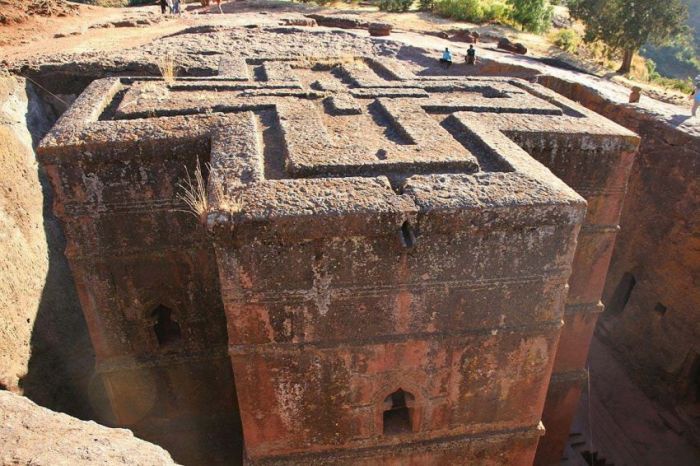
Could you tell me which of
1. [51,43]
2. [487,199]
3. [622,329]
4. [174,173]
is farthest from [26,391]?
[622,329]

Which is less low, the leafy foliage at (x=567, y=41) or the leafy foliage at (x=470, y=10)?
the leafy foliage at (x=470, y=10)

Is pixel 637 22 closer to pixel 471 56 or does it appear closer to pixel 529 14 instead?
pixel 529 14

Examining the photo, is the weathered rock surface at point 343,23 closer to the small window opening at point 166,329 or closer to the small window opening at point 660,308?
the small window opening at point 660,308

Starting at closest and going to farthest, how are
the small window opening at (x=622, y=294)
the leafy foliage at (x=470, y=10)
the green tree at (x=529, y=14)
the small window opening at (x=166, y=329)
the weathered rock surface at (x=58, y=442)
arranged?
the weathered rock surface at (x=58, y=442) → the small window opening at (x=166, y=329) → the small window opening at (x=622, y=294) → the leafy foliage at (x=470, y=10) → the green tree at (x=529, y=14)

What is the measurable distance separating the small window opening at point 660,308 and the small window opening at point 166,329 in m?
7.05

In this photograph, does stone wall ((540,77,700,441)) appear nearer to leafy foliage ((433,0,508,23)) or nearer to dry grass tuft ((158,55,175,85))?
dry grass tuft ((158,55,175,85))

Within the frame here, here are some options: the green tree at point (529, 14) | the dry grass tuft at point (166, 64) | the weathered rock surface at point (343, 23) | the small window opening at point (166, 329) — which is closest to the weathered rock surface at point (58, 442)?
the small window opening at point (166, 329)

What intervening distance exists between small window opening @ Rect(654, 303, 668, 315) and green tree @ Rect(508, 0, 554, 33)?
14716 mm

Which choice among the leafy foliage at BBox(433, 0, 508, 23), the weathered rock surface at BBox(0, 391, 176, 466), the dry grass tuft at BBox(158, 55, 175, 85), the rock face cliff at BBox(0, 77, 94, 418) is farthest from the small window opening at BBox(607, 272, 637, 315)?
the leafy foliage at BBox(433, 0, 508, 23)

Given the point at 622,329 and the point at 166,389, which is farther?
the point at 622,329

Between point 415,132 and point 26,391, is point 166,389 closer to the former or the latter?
point 26,391

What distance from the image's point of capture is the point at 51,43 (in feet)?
34.1

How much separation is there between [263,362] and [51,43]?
991 cm

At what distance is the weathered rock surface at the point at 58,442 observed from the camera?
2.20m
